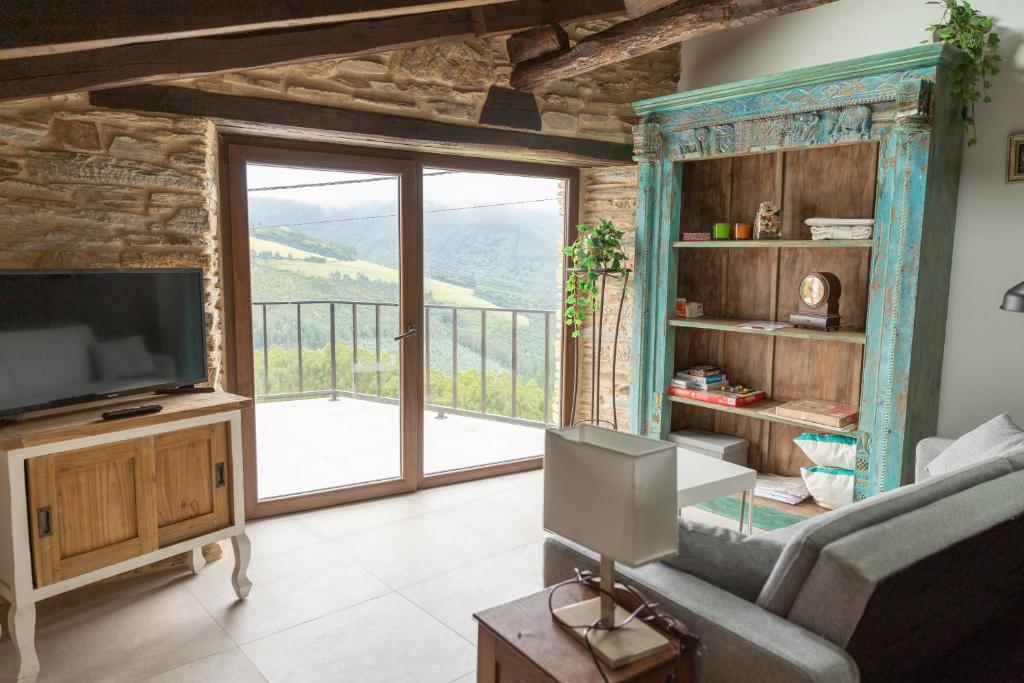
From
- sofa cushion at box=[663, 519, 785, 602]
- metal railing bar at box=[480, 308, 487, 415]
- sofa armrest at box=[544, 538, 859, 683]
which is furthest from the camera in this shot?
metal railing bar at box=[480, 308, 487, 415]

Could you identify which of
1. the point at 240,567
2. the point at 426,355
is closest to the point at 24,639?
the point at 240,567

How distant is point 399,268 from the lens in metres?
3.98

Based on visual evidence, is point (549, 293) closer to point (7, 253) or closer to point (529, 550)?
point (529, 550)

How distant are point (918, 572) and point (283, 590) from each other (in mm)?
2470

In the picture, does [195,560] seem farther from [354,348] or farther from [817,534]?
[817,534]

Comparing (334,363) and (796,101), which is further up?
(796,101)

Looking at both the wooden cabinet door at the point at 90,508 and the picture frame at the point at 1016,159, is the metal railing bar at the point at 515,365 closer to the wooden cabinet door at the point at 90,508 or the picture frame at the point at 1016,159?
the wooden cabinet door at the point at 90,508

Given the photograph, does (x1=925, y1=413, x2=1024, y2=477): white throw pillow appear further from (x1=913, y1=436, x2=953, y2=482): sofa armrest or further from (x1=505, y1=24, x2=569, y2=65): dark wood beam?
(x1=505, y1=24, x2=569, y2=65): dark wood beam

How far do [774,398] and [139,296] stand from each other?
10.7ft

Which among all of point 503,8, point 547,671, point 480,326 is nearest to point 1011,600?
point 547,671

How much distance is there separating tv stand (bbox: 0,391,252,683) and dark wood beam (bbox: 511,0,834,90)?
89.3 inches

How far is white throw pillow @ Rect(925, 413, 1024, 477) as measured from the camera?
2.34 m

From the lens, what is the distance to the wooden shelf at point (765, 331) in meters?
3.29

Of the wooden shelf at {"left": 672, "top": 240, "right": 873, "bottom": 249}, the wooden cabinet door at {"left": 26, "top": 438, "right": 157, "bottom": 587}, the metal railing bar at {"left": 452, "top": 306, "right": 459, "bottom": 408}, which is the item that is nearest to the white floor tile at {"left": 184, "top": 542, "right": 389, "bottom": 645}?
the wooden cabinet door at {"left": 26, "top": 438, "right": 157, "bottom": 587}
